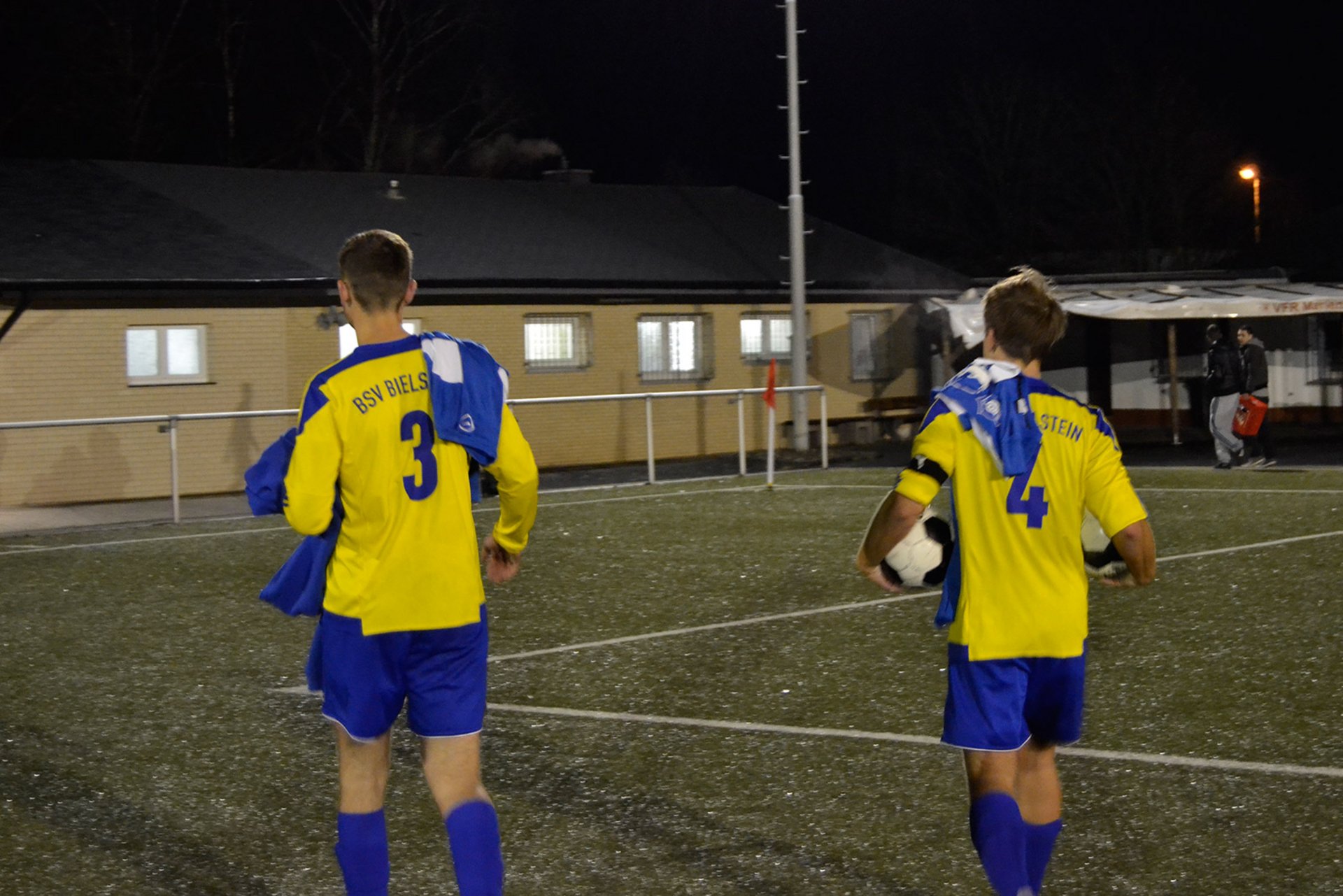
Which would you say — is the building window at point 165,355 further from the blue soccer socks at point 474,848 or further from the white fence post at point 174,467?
the blue soccer socks at point 474,848

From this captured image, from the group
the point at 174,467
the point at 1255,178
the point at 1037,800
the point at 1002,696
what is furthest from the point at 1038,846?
the point at 1255,178

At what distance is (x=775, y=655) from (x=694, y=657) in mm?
437

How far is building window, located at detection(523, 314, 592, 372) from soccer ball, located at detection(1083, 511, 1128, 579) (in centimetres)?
2109

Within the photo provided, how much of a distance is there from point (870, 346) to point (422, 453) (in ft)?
85.6

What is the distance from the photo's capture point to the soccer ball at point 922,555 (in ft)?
13.9

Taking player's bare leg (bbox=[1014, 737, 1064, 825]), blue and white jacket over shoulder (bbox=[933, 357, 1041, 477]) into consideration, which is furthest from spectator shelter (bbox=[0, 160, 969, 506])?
blue and white jacket over shoulder (bbox=[933, 357, 1041, 477])

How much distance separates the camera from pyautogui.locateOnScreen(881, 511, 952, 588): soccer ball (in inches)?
167

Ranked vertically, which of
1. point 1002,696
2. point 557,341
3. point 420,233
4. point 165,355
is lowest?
point 1002,696

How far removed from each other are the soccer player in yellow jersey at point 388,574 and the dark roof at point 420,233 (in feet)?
55.2

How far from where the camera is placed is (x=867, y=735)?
6.96m

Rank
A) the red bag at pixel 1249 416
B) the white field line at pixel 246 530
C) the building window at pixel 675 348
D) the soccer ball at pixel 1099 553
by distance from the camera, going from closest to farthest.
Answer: the soccer ball at pixel 1099 553
the white field line at pixel 246 530
the red bag at pixel 1249 416
the building window at pixel 675 348

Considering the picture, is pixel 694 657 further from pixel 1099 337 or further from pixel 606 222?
pixel 1099 337

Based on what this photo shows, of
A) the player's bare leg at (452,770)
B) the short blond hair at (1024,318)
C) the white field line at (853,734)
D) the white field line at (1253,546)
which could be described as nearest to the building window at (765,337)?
the white field line at (1253,546)

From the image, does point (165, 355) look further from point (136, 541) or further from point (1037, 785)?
point (1037, 785)
